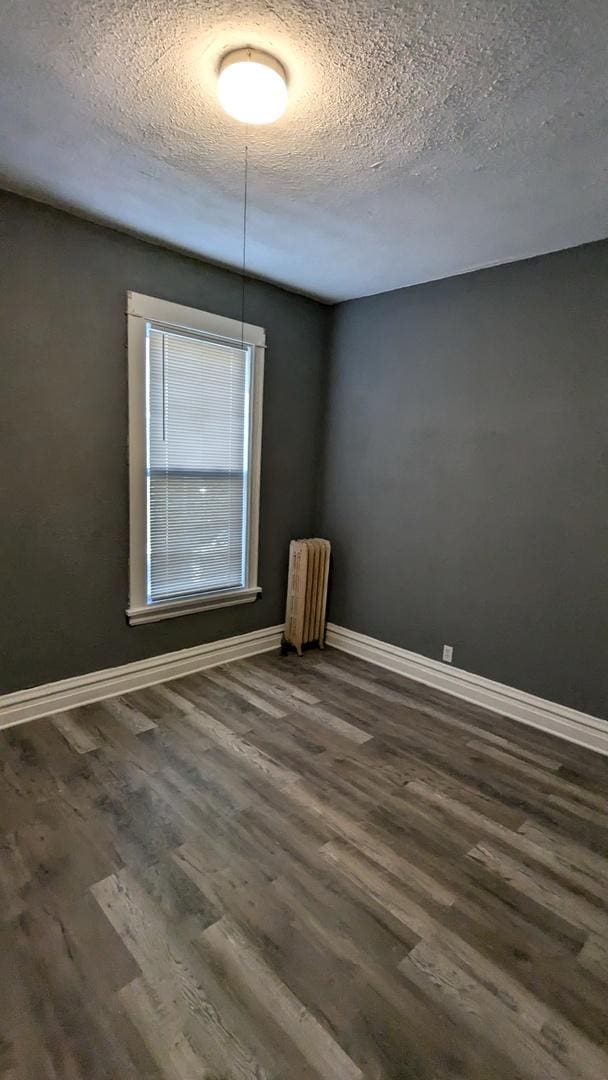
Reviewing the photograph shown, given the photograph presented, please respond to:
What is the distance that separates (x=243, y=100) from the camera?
1546 mm

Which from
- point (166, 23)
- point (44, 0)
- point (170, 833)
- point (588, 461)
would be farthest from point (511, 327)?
point (170, 833)

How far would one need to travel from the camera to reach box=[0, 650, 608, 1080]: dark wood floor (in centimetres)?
123

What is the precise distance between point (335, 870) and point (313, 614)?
2131 mm

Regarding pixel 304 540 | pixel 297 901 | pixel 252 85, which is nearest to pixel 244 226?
pixel 252 85

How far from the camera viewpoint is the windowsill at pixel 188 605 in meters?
3.03

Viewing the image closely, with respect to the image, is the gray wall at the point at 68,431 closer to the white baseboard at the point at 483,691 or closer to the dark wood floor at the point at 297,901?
the dark wood floor at the point at 297,901

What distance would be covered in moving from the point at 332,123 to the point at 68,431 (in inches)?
72.9

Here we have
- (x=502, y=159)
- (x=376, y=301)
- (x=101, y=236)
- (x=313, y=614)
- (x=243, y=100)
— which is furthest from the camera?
(x=313, y=614)

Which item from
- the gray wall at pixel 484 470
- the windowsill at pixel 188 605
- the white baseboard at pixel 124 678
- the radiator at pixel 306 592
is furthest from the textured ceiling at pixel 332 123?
the white baseboard at pixel 124 678

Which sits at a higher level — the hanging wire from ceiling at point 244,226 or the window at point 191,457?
the hanging wire from ceiling at point 244,226

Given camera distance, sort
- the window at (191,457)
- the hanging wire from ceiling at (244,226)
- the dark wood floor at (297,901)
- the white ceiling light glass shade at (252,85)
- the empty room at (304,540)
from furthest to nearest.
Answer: the window at (191,457)
the hanging wire from ceiling at (244,226)
the white ceiling light glass shade at (252,85)
the empty room at (304,540)
the dark wood floor at (297,901)

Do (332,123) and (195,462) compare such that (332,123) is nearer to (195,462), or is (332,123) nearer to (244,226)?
(244,226)

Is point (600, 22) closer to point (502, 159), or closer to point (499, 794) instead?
point (502, 159)

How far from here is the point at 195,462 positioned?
3.19 m
